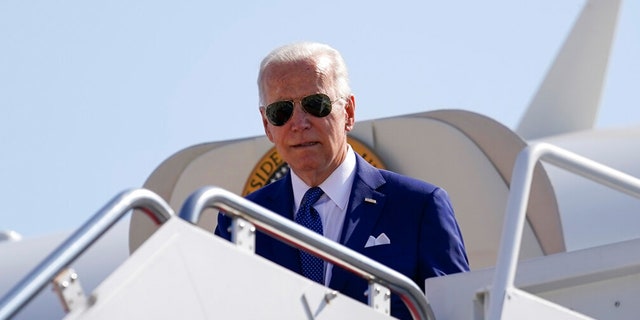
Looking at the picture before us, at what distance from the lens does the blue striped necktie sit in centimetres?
561

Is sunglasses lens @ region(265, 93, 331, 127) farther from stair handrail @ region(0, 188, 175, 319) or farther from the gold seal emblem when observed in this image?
the gold seal emblem

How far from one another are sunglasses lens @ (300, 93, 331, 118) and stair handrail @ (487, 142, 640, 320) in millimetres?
974

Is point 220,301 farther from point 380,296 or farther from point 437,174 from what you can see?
point 437,174

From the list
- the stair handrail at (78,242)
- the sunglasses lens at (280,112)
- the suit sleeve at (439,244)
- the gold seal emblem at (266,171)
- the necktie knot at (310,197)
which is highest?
the sunglasses lens at (280,112)

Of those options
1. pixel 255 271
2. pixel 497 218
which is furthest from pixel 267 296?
pixel 497 218

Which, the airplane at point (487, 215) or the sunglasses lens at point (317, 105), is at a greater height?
the sunglasses lens at point (317, 105)

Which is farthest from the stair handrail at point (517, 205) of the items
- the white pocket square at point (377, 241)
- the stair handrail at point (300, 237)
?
the white pocket square at point (377, 241)

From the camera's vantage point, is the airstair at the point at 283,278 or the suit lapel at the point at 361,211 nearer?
the airstair at the point at 283,278

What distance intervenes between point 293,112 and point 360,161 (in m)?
0.45

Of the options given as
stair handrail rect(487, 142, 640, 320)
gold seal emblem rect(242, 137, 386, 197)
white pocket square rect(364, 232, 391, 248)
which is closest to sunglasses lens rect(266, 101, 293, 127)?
white pocket square rect(364, 232, 391, 248)

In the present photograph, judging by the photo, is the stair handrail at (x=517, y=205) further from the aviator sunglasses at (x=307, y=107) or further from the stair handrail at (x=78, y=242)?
the stair handrail at (x=78, y=242)

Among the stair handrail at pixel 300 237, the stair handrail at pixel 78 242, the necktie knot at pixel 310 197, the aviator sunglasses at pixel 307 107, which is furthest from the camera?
the necktie knot at pixel 310 197

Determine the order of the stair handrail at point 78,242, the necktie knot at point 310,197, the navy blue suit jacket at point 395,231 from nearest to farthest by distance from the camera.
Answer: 1. the stair handrail at point 78,242
2. the navy blue suit jacket at point 395,231
3. the necktie knot at point 310,197

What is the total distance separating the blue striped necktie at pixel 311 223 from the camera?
221 inches
